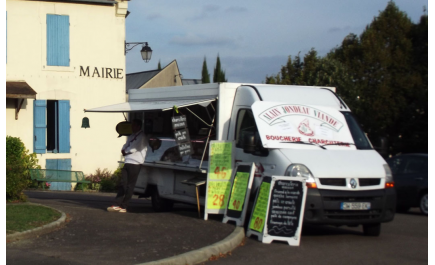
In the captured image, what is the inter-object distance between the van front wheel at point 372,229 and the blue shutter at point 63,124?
49.9ft

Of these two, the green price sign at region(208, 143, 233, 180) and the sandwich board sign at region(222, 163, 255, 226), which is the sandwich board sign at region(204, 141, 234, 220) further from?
the sandwich board sign at region(222, 163, 255, 226)

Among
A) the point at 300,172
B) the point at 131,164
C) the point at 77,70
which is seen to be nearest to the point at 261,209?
the point at 300,172

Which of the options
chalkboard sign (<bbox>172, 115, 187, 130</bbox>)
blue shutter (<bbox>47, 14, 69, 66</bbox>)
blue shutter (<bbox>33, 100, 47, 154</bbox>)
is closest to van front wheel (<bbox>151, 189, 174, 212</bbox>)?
chalkboard sign (<bbox>172, 115, 187, 130</bbox>)

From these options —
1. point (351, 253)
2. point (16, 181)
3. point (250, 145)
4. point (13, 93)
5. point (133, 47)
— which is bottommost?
point (351, 253)

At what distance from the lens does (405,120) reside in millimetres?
26453

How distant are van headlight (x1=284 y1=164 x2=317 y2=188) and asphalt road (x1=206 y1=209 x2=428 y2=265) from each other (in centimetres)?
102

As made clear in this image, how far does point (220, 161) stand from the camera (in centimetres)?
1085

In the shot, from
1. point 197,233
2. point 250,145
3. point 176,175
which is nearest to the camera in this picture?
point 197,233

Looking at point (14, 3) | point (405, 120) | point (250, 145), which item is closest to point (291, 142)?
point (250, 145)

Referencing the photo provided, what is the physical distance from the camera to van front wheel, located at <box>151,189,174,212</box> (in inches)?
505

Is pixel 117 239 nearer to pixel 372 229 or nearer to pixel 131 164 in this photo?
pixel 131 164

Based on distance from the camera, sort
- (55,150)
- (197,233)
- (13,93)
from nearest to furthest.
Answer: (197,233) < (13,93) < (55,150)

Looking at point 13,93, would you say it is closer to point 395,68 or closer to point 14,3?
point 14,3

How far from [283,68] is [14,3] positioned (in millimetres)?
14241
